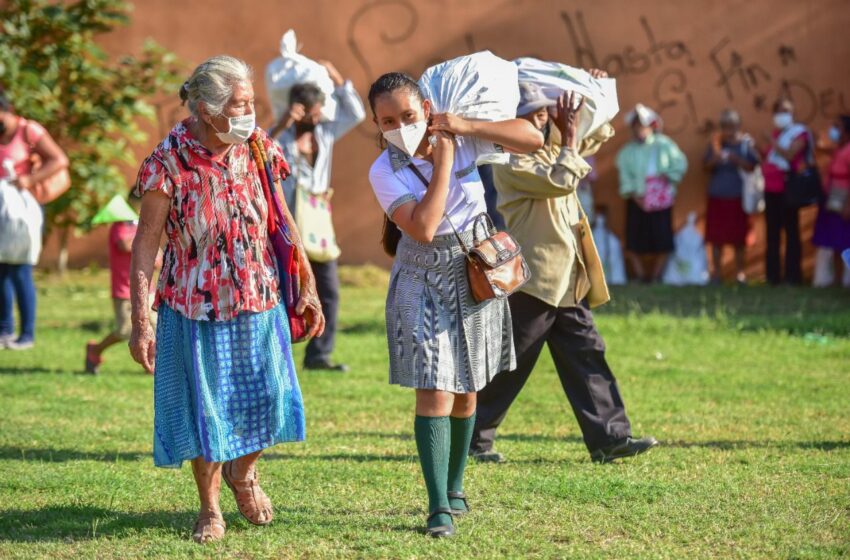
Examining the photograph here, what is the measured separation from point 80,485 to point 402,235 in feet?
6.18

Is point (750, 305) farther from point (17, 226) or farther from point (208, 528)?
point (208, 528)

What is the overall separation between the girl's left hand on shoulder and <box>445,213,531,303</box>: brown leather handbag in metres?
0.34

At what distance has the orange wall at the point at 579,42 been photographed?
1448cm

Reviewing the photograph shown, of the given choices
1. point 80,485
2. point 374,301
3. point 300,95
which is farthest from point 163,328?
point 374,301

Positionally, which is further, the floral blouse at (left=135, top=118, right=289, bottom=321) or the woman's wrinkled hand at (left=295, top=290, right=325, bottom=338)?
the woman's wrinkled hand at (left=295, top=290, right=325, bottom=338)

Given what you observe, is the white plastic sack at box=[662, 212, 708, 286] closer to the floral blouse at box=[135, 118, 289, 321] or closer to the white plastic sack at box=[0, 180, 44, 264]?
the white plastic sack at box=[0, 180, 44, 264]

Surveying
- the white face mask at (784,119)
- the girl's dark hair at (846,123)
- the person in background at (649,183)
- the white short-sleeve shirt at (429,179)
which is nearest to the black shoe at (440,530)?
the white short-sleeve shirt at (429,179)

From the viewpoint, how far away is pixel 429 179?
4688 millimetres

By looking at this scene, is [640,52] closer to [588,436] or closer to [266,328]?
[588,436]

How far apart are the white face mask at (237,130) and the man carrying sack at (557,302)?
1.50m

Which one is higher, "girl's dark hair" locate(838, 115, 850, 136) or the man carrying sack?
"girl's dark hair" locate(838, 115, 850, 136)

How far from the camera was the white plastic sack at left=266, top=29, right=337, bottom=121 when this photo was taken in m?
8.32

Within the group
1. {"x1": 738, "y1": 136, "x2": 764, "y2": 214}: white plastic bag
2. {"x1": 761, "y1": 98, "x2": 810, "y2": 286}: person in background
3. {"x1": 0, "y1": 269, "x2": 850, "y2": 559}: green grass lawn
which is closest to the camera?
{"x1": 0, "y1": 269, "x2": 850, "y2": 559}: green grass lawn

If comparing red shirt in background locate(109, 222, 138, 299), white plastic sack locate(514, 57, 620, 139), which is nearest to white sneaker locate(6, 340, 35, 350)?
red shirt in background locate(109, 222, 138, 299)
